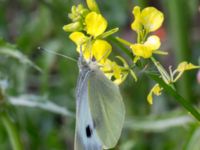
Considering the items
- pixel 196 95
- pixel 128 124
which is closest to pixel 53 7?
pixel 128 124

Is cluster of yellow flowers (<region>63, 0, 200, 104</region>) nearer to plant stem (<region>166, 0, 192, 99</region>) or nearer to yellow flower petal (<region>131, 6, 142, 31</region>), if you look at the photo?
yellow flower petal (<region>131, 6, 142, 31</region>)

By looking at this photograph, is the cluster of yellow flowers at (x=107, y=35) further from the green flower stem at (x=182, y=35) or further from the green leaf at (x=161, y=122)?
the green flower stem at (x=182, y=35)

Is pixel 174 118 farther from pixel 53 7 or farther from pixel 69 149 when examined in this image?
pixel 69 149

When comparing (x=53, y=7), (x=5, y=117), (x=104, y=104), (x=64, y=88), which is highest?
(x=53, y=7)

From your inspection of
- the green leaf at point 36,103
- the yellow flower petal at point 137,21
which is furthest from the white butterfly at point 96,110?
the green leaf at point 36,103

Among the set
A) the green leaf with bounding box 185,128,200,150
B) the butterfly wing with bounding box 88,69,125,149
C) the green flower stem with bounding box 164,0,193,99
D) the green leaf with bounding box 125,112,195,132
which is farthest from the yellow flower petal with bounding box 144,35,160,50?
the green flower stem with bounding box 164,0,193,99

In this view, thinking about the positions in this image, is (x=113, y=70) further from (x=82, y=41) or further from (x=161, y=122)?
(x=161, y=122)

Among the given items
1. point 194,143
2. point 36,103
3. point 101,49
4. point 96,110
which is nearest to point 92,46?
point 101,49
